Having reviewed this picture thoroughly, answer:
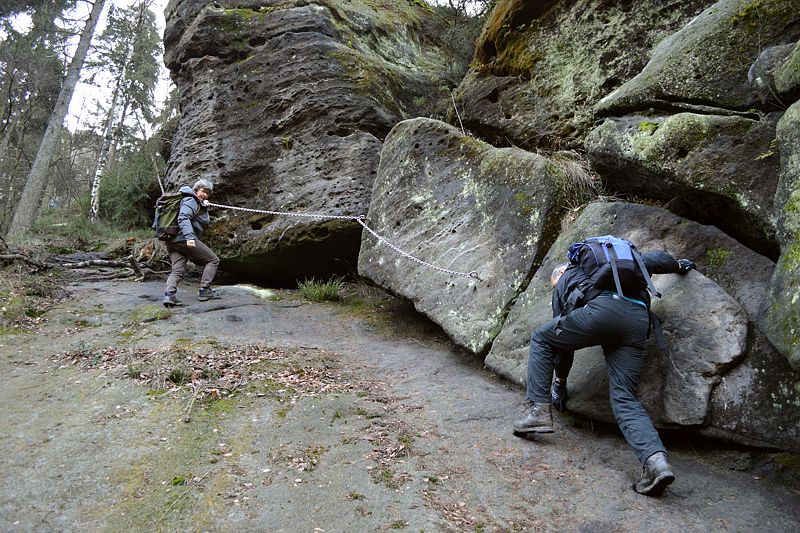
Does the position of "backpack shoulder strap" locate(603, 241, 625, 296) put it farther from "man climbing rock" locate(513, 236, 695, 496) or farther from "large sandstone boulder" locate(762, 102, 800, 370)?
"large sandstone boulder" locate(762, 102, 800, 370)

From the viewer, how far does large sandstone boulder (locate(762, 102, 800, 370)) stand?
3.47m

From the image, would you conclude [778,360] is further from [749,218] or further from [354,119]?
[354,119]

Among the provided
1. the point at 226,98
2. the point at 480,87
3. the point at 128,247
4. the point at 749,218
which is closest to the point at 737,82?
the point at 749,218

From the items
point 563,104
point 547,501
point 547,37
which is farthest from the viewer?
point 547,37

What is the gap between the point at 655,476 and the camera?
3.53 metres

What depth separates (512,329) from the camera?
584cm

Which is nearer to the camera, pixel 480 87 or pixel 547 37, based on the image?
pixel 547 37

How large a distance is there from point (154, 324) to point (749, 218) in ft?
25.7

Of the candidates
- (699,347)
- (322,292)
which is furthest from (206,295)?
(699,347)

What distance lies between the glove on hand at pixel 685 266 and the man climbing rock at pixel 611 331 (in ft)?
0.56

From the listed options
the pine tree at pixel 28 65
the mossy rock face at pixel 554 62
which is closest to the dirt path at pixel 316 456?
the mossy rock face at pixel 554 62

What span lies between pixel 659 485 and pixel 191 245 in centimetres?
790

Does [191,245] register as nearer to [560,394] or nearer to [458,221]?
[458,221]

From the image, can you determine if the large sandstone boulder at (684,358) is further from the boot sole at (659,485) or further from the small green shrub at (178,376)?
the small green shrub at (178,376)
